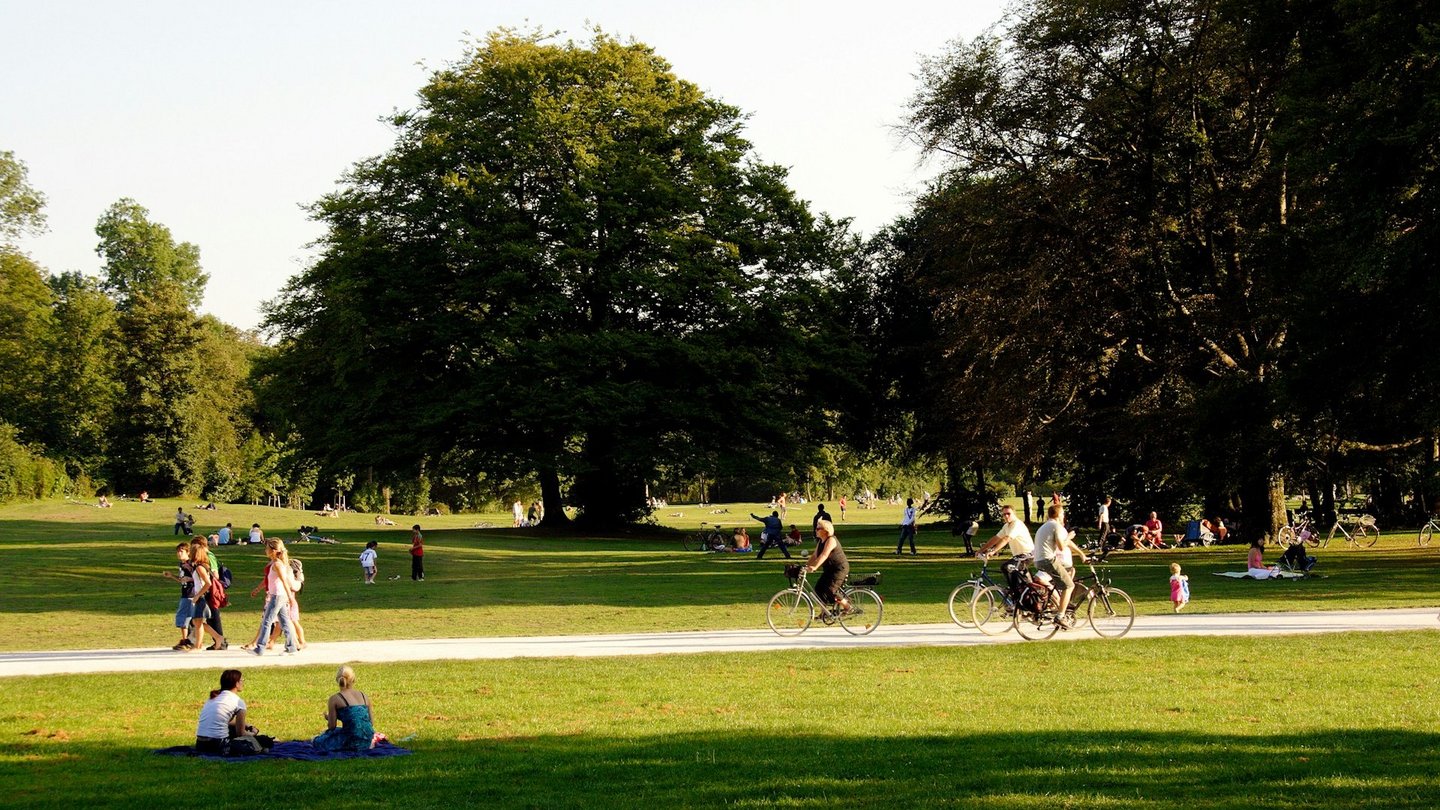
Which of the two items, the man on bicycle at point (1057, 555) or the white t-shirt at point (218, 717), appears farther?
the man on bicycle at point (1057, 555)

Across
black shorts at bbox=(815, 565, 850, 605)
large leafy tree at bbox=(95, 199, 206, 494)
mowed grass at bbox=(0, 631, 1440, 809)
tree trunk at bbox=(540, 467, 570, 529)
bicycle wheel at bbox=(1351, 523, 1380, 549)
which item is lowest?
mowed grass at bbox=(0, 631, 1440, 809)

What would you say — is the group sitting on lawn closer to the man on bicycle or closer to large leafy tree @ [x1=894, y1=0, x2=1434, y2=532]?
the man on bicycle

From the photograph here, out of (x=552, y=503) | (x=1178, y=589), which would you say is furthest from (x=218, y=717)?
(x=552, y=503)

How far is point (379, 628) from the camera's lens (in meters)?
23.4

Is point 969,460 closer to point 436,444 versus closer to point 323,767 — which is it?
point 436,444

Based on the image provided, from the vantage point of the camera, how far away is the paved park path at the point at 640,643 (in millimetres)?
18422

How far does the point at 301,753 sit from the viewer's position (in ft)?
38.6

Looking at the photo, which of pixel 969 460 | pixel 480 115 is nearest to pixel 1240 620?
pixel 969 460

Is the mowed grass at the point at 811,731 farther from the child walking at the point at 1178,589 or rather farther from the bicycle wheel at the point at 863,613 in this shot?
the child walking at the point at 1178,589

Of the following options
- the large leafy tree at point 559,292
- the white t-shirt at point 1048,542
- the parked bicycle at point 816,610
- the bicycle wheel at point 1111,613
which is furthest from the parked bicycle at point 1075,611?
the large leafy tree at point 559,292

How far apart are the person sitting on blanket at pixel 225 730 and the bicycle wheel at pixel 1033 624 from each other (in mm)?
10923

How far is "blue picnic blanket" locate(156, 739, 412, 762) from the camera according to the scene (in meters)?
11.5

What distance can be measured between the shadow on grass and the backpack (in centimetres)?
806

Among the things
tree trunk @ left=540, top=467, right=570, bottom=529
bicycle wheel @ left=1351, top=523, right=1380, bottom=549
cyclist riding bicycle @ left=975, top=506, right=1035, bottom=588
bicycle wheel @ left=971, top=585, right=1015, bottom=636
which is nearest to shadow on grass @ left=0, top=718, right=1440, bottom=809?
cyclist riding bicycle @ left=975, top=506, right=1035, bottom=588
